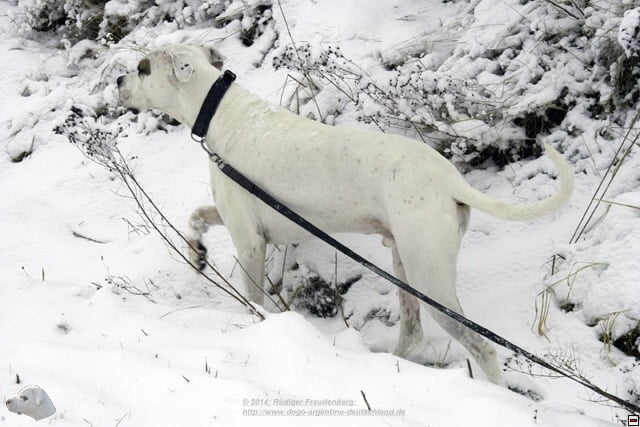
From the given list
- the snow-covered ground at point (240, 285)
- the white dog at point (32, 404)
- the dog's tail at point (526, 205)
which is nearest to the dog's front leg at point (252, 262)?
the snow-covered ground at point (240, 285)

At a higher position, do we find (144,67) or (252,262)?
(144,67)

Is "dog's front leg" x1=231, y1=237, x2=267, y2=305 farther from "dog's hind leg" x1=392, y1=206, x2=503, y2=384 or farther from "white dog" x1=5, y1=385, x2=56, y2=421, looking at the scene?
"white dog" x1=5, y1=385, x2=56, y2=421

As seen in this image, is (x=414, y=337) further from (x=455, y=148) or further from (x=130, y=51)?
(x=130, y=51)

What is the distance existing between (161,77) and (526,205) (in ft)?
7.27

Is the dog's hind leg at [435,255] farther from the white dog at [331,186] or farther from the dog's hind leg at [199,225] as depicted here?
the dog's hind leg at [199,225]

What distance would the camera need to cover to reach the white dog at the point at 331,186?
282 centimetres

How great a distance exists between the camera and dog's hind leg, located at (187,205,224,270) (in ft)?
13.0

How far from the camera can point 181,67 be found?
3533 mm

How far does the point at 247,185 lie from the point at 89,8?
480cm

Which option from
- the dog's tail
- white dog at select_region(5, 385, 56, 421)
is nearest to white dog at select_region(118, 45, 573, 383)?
the dog's tail

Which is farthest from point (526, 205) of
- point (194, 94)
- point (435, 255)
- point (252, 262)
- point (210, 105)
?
point (194, 94)

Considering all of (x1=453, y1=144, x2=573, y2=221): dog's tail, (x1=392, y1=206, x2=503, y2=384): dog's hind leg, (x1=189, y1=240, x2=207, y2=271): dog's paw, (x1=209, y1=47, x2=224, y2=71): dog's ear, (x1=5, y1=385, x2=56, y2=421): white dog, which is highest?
(x1=209, y1=47, x2=224, y2=71): dog's ear

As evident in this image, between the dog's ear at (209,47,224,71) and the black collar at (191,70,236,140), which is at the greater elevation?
the dog's ear at (209,47,224,71)

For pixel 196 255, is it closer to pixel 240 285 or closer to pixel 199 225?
pixel 199 225
